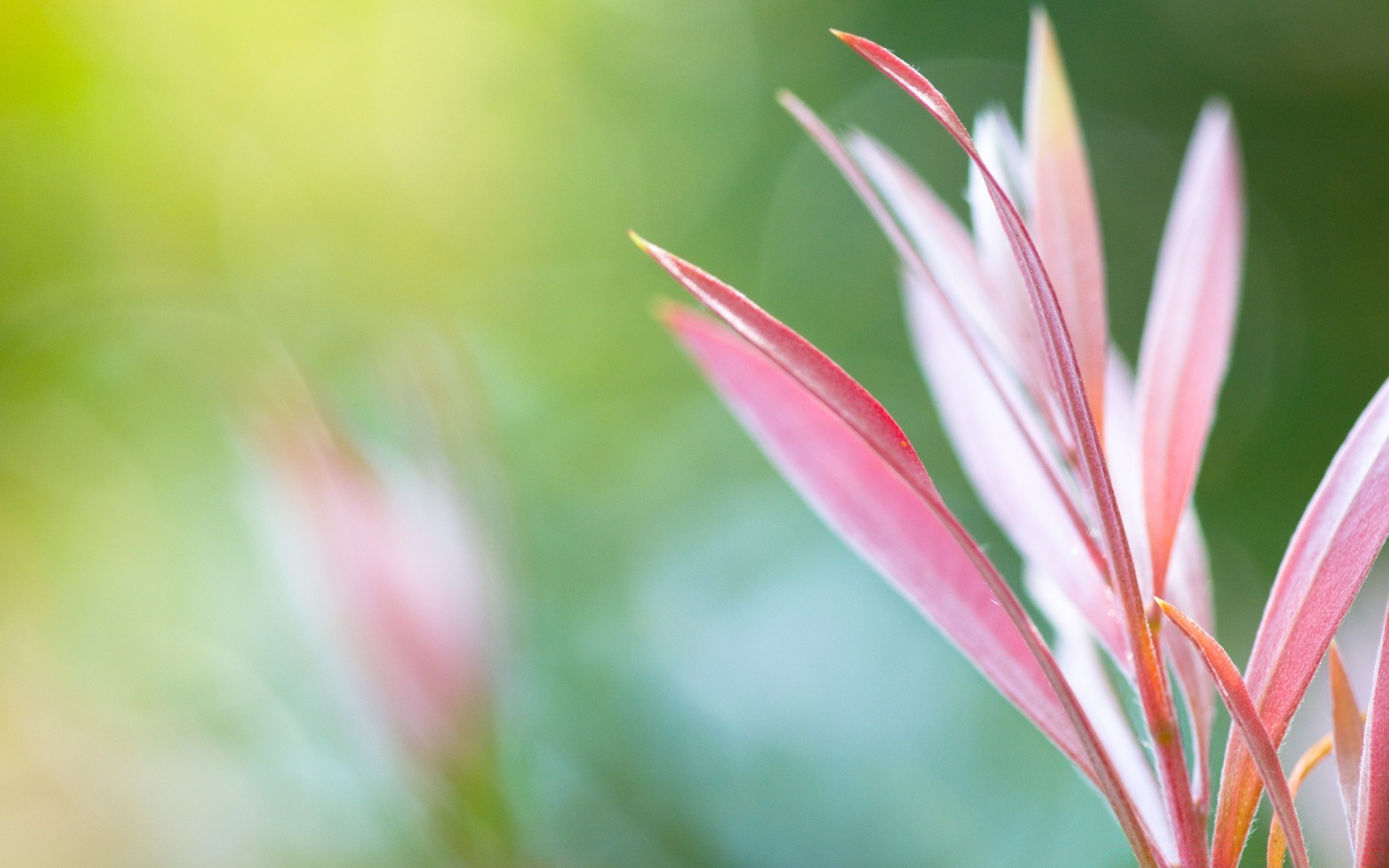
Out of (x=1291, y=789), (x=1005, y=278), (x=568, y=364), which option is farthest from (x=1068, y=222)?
(x=568, y=364)

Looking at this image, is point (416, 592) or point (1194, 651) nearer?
point (1194, 651)

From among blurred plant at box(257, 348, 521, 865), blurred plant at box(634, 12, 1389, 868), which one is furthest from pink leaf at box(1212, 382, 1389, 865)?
blurred plant at box(257, 348, 521, 865)

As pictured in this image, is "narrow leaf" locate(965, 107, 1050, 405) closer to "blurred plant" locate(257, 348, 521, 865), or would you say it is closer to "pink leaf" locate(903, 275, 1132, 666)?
"pink leaf" locate(903, 275, 1132, 666)

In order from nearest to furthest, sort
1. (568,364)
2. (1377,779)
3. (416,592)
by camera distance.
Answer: (1377,779) → (416,592) → (568,364)

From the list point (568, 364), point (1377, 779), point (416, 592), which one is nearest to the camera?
point (1377, 779)

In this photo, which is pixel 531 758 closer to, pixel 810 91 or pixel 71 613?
pixel 71 613

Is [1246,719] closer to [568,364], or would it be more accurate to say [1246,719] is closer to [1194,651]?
[1194,651]

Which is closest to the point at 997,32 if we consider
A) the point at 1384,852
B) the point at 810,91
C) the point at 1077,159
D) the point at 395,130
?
the point at 810,91
